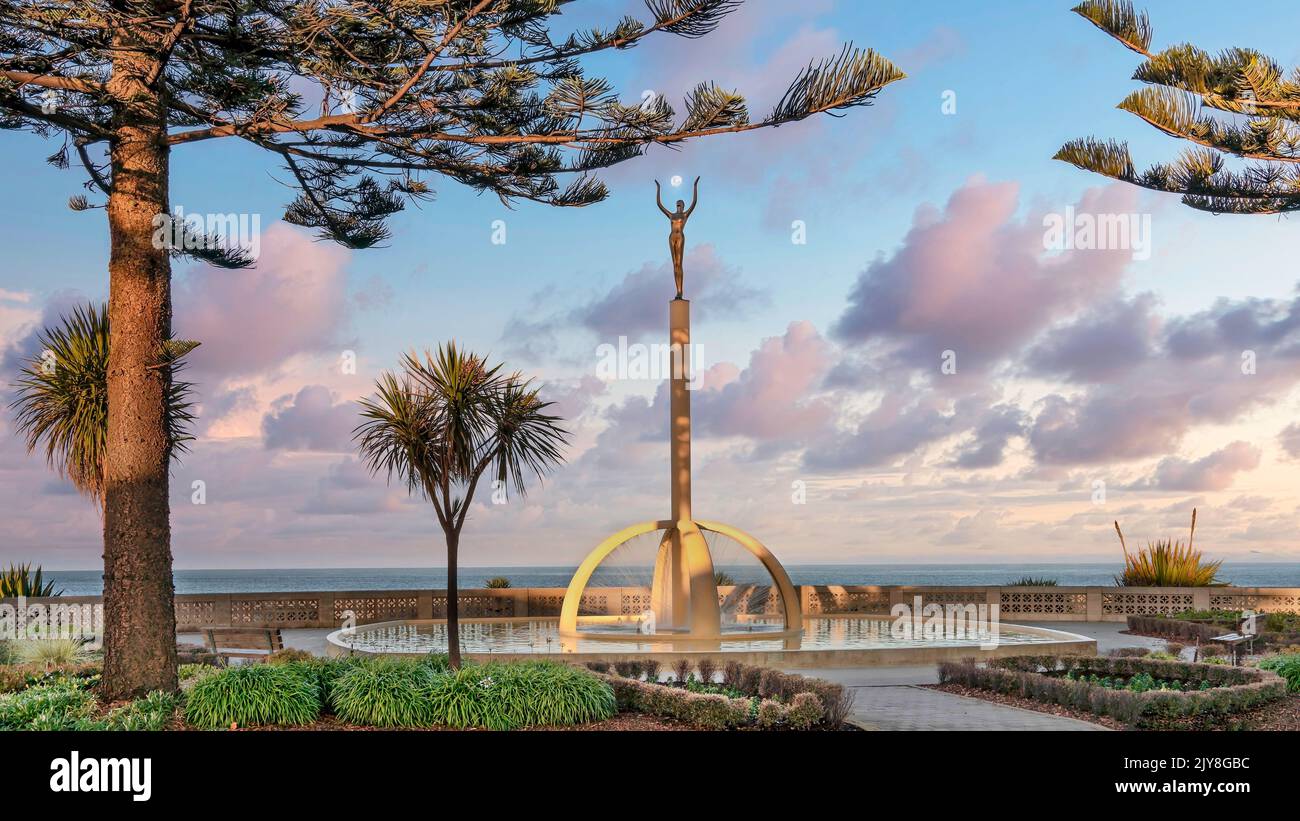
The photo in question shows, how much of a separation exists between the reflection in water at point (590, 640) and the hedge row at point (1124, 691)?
94.3 inches

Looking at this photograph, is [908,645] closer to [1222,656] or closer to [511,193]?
[1222,656]

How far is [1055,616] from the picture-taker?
2131 centimetres

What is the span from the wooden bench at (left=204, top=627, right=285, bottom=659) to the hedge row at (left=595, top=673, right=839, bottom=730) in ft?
17.7

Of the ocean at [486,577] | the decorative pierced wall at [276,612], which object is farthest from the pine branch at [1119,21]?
the ocean at [486,577]

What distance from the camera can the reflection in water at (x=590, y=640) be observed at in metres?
13.9

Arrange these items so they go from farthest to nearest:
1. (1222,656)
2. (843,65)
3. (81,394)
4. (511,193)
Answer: (81,394), (1222,656), (511,193), (843,65)

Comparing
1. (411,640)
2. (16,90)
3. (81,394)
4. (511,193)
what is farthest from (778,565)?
Result: (16,90)

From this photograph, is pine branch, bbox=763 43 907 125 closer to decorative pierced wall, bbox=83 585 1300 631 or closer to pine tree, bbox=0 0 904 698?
pine tree, bbox=0 0 904 698

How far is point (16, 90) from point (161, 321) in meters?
2.15

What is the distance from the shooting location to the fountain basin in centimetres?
1276

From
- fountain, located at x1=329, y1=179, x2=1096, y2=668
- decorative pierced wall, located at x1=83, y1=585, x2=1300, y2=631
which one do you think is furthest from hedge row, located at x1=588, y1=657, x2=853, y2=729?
decorative pierced wall, located at x1=83, y1=585, x2=1300, y2=631

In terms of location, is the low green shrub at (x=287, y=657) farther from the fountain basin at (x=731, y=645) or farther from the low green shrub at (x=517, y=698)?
the low green shrub at (x=517, y=698)

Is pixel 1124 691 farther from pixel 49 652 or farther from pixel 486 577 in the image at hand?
pixel 486 577

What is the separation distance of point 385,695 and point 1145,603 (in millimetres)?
16330
